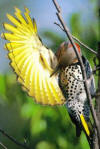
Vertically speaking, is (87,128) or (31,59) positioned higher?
(31,59)

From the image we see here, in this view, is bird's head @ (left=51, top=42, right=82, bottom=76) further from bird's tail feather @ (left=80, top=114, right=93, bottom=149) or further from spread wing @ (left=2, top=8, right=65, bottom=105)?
bird's tail feather @ (left=80, top=114, right=93, bottom=149)

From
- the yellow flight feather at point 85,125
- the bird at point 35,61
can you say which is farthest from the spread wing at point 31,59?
the yellow flight feather at point 85,125

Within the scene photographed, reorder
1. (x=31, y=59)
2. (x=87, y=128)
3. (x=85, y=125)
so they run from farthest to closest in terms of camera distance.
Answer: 1. (x=85, y=125)
2. (x=87, y=128)
3. (x=31, y=59)

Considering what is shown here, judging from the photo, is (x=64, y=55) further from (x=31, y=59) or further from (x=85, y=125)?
(x=85, y=125)

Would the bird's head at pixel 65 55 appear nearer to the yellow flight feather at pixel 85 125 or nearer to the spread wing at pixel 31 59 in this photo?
the spread wing at pixel 31 59

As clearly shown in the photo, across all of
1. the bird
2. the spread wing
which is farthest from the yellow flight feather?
the spread wing

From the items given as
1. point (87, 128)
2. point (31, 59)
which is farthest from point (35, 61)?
point (87, 128)

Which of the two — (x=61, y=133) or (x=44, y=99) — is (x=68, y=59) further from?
(x=61, y=133)

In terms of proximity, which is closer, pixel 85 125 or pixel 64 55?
pixel 64 55
